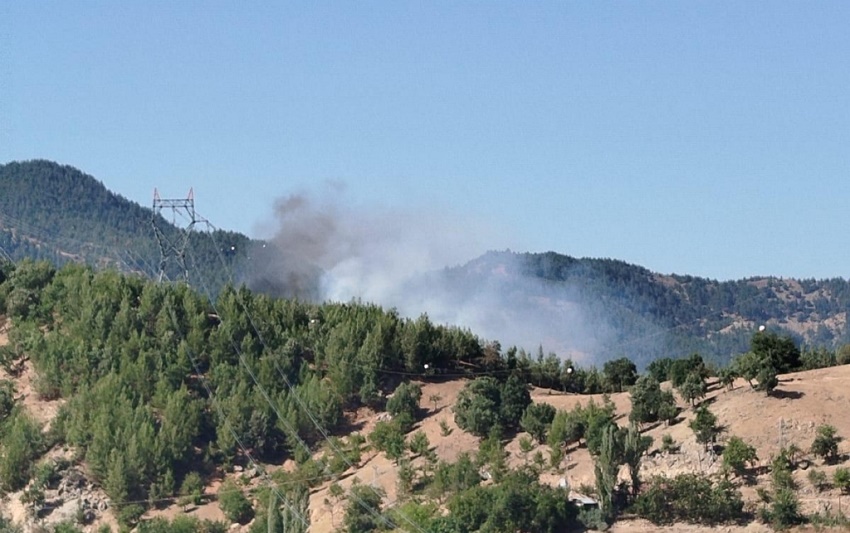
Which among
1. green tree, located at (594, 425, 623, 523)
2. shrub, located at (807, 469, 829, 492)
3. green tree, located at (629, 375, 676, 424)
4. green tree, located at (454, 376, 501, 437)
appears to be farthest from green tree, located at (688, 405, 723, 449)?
green tree, located at (454, 376, 501, 437)

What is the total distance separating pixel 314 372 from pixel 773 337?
27.9 m

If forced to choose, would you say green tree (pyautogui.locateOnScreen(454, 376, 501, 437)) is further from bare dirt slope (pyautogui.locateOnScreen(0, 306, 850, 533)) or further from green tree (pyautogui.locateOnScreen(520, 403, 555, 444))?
green tree (pyautogui.locateOnScreen(520, 403, 555, 444))

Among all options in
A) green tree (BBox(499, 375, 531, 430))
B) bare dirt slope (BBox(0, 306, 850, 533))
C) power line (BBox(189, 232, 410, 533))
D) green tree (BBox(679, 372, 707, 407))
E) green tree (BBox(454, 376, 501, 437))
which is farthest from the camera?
green tree (BBox(499, 375, 531, 430))

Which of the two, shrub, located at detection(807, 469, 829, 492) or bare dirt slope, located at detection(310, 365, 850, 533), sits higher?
bare dirt slope, located at detection(310, 365, 850, 533)

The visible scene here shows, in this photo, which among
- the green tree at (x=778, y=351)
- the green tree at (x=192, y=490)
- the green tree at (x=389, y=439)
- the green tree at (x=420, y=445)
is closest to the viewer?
the green tree at (x=192, y=490)

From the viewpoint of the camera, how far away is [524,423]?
92562 mm

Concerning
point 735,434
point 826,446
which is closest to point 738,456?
point 735,434

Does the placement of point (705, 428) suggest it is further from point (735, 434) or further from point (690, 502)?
point (690, 502)

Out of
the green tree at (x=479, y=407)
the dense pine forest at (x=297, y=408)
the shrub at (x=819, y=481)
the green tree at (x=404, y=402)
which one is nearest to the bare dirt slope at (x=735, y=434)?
the shrub at (x=819, y=481)

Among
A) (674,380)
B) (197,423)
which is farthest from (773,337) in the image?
(197,423)

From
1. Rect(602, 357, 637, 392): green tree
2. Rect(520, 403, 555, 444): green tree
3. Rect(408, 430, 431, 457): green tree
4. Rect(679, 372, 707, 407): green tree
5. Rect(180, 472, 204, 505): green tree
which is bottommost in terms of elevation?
Rect(180, 472, 204, 505): green tree

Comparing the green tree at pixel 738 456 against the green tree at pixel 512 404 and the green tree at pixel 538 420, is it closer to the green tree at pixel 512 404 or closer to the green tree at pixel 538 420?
the green tree at pixel 538 420

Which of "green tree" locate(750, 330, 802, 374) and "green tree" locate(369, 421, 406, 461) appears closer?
"green tree" locate(369, 421, 406, 461)

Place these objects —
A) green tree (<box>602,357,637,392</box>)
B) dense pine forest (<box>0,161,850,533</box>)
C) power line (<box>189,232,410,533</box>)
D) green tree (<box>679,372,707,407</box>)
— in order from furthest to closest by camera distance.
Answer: green tree (<box>602,357,637,392</box>)
green tree (<box>679,372,707,407</box>)
power line (<box>189,232,410,533</box>)
dense pine forest (<box>0,161,850,533</box>)
